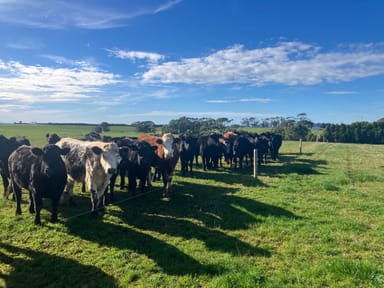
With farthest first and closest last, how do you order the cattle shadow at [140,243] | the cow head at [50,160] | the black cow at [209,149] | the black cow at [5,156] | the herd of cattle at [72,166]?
the black cow at [209,149], the black cow at [5,156], the herd of cattle at [72,166], the cow head at [50,160], the cattle shadow at [140,243]

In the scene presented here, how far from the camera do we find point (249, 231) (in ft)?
19.7

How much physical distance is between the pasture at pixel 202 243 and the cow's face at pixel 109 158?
1.32 metres

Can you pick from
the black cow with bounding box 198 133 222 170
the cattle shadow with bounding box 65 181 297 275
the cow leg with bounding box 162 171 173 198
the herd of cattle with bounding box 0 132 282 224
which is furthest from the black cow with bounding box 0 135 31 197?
the black cow with bounding box 198 133 222 170

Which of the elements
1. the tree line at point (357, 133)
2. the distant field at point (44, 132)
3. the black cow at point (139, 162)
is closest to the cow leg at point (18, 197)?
the black cow at point (139, 162)

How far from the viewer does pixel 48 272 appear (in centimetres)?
438

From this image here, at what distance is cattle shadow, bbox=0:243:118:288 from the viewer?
410cm

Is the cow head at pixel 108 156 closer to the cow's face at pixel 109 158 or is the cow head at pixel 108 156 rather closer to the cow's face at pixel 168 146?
the cow's face at pixel 109 158

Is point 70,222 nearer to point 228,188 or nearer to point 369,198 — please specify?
point 228,188

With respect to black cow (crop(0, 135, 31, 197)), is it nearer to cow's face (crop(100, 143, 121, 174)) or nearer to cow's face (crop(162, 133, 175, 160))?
cow's face (crop(100, 143, 121, 174))

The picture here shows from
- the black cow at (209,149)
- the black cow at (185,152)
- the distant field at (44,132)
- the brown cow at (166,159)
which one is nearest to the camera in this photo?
the brown cow at (166,159)

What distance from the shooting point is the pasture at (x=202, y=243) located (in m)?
4.18

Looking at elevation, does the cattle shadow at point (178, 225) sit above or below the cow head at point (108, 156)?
below

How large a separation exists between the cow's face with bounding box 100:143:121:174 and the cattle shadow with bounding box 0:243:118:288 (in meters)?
2.38

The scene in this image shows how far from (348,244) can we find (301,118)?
91484mm
